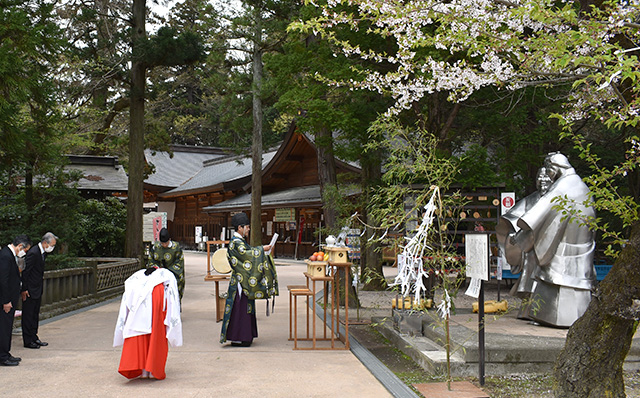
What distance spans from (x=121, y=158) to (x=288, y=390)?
19.4 meters

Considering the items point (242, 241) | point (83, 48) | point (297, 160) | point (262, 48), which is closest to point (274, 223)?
point (297, 160)

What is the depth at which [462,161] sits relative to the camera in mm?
10078

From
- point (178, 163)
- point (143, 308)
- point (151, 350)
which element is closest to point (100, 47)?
point (143, 308)

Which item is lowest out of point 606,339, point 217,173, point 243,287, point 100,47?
point 606,339

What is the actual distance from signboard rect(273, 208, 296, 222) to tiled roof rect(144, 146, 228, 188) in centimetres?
1397

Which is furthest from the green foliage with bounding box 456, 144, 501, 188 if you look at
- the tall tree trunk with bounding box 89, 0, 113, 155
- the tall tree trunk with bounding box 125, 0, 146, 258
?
the tall tree trunk with bounding box 89, 0, 113, 155

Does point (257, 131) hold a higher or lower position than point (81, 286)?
higher

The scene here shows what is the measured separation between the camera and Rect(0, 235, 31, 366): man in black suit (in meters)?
6.19

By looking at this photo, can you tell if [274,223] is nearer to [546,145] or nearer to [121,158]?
[121,158]

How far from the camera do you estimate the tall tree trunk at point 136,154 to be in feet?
49.6

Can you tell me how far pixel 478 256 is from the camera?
5238mm

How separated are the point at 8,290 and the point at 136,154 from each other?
30.7ft

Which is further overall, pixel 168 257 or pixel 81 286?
pixel 81 286

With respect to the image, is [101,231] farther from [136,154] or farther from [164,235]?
[164,235]
